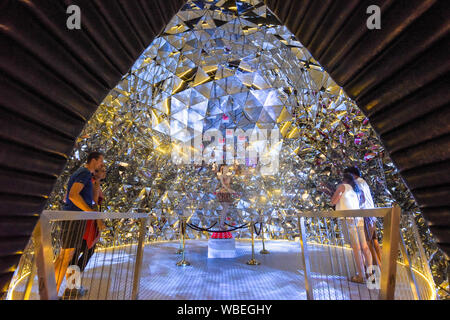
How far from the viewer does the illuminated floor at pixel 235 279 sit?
6.88 feet

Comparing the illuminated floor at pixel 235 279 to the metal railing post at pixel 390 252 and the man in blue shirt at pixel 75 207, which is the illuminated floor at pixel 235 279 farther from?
the metal railing post at pixel 390 252

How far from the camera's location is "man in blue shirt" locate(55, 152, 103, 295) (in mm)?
1539

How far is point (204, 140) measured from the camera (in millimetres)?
6340

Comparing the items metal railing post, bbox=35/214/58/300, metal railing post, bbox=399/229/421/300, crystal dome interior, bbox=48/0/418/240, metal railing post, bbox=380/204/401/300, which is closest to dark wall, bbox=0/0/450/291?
metal railing post, bbox=35/214/58/300

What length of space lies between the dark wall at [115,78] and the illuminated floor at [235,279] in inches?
38.0

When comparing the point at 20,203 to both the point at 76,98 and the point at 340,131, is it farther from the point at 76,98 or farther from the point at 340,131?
the point at 340,131

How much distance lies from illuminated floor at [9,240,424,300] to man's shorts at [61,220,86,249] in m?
0.25

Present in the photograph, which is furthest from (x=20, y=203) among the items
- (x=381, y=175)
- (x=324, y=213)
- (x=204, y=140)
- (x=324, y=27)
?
(x=204, y=140)

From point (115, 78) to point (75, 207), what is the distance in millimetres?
1623

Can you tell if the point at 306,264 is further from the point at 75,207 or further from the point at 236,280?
the point at 75,207

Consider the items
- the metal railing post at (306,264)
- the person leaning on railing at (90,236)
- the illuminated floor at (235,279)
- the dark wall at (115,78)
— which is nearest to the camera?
the dark wall at (115,78)

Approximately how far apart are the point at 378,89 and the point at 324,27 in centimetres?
33

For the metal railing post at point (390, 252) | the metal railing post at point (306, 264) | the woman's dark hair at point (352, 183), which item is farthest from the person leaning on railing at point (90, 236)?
the woman's dark hair at point (352, 183)

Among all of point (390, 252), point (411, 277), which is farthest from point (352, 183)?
point (390, 252)
